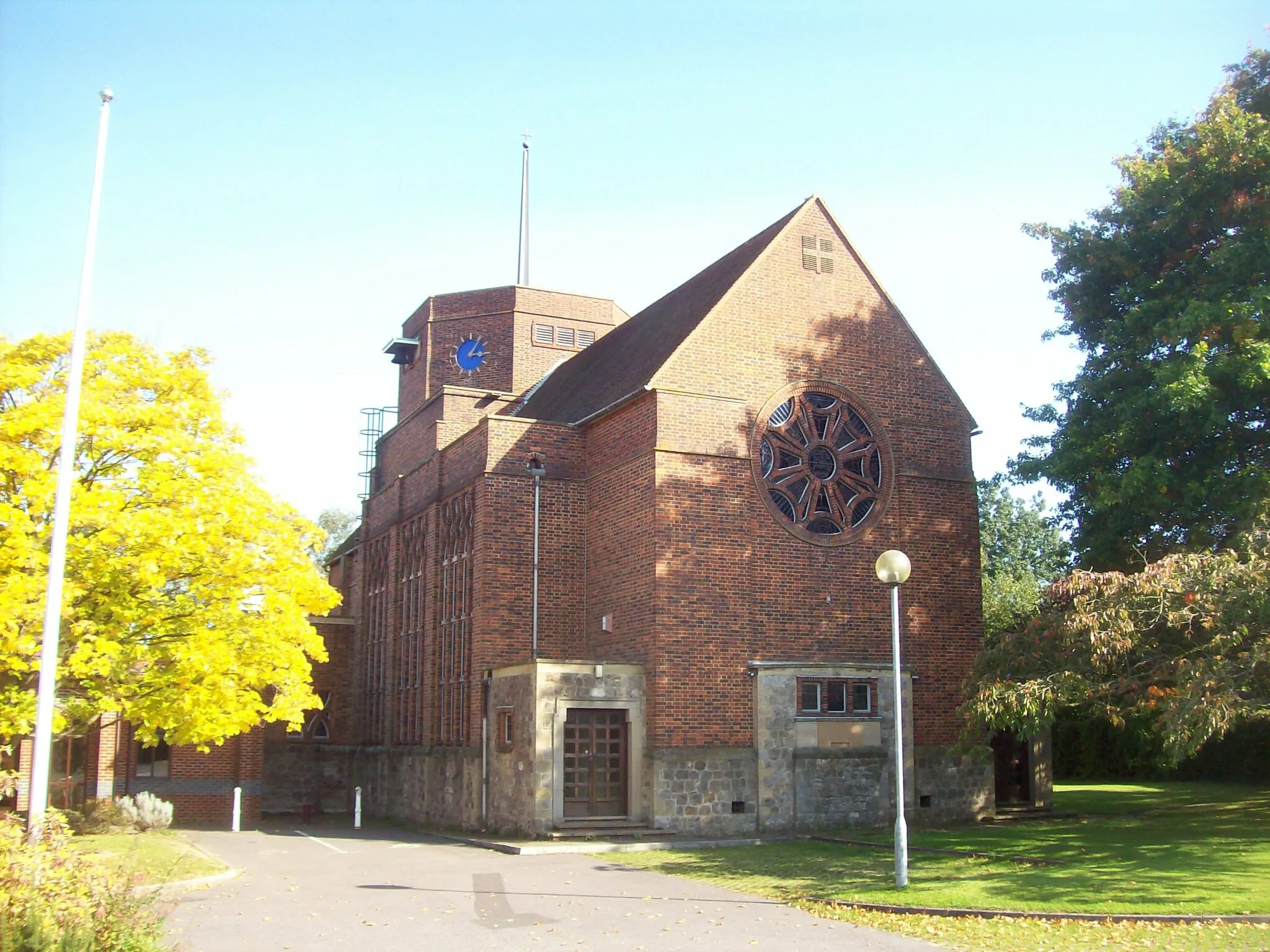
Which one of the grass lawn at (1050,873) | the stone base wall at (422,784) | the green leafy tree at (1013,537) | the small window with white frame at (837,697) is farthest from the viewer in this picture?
the green leafy tree at (1013,537)

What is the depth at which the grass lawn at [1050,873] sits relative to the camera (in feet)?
40.9

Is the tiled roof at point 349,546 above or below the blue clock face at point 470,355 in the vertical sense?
below

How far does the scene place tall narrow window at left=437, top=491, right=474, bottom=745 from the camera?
87.8 ft

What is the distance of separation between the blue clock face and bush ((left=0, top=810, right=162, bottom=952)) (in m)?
29.3

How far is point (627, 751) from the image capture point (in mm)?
23078

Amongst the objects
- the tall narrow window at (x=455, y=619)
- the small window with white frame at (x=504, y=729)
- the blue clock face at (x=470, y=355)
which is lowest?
the small window with white frame at (x=504, y=729)

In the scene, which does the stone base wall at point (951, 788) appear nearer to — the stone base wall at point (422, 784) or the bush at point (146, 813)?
the stone base wall at point (422, 784)

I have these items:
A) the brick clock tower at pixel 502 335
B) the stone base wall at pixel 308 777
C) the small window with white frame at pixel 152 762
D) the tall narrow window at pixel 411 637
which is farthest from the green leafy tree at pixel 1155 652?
the brick clock tower at pixel 502 335

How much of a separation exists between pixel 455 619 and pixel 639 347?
7.66 m

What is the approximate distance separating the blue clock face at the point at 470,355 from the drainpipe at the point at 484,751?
16.1 metres

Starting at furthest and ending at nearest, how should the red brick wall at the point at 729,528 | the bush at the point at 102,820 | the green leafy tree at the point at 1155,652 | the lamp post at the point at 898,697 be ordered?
the red brick wall at the point at 729,528 < the bush at the point at 102,820 < the green leafy tree at the point at 1155,652 < the lamp post at the point at 898,697

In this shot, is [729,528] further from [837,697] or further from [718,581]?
[837,697]

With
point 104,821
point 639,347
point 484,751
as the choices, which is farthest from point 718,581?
point 104,821

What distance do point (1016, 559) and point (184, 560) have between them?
171 ft
